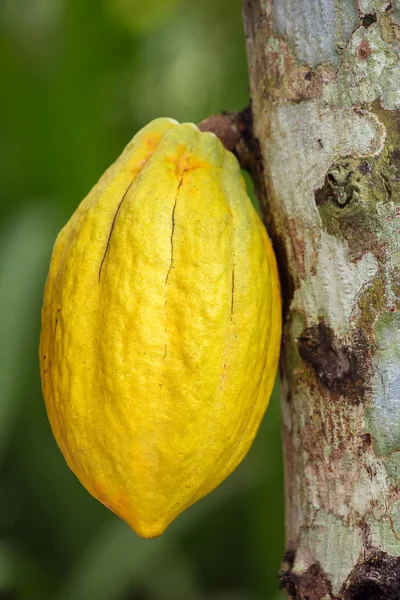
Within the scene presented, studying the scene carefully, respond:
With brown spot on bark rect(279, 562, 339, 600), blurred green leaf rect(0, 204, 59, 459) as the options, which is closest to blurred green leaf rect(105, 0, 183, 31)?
blurred green leaf rect(0, 204, 59, 459)

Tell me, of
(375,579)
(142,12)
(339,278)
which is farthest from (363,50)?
(142,12)

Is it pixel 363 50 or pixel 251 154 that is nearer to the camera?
pixel 363 50

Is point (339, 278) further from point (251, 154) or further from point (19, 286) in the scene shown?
point (19, 286)

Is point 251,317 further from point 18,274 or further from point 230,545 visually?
point 230,545

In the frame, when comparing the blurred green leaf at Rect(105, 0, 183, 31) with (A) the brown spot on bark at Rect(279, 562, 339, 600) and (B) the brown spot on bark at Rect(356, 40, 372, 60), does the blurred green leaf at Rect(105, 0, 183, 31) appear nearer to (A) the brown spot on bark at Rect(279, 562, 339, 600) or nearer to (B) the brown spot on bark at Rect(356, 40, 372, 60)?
(B) the brown spot on bark at Rect(356, 40, 372, 60)

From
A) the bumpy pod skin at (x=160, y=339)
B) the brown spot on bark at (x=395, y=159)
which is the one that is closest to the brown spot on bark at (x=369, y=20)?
the brown spot on bark at (x=395, y=159)

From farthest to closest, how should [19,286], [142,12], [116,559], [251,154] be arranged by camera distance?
[142,12] → [19,286] → [116,559] → [251,154]

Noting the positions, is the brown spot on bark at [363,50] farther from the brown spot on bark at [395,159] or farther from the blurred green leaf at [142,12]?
the blurred green leaf at [142,12]
